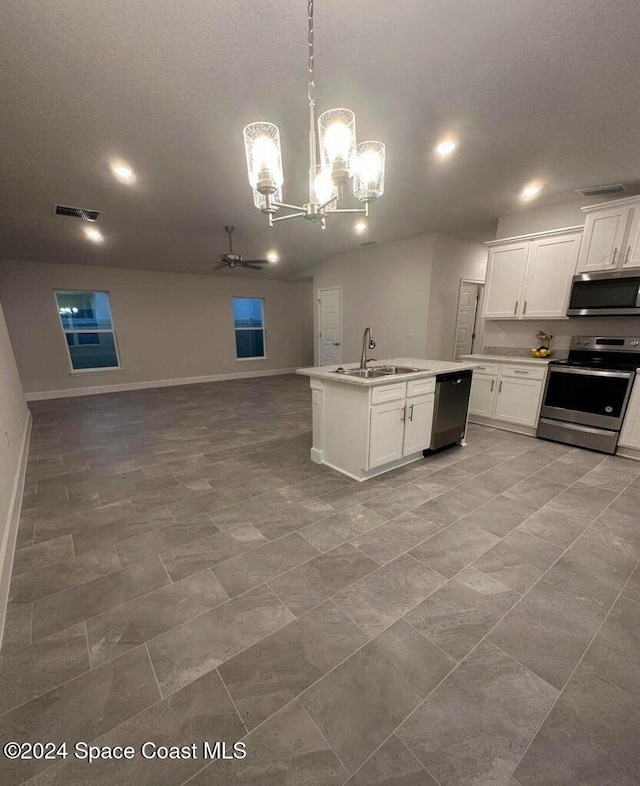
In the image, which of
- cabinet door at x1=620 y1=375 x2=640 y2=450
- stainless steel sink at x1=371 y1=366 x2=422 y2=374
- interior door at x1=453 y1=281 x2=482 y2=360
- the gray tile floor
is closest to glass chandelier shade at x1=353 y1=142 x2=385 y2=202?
stainless steel sink at x1=371 y1=366 x2=422 y2=374

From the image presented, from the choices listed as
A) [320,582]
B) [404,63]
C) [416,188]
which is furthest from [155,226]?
[320,582]

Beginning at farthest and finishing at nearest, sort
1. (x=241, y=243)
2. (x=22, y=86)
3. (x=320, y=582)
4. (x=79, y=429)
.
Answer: (x=241, y=243), (x=79, y=429), (x=22, y=86), (x=320, y=582)

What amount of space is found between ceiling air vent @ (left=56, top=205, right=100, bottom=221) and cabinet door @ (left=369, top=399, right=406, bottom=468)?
13.6 ft

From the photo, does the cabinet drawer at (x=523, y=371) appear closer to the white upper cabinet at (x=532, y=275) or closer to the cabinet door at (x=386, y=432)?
the white upper cabinet at (x=532, y=275)

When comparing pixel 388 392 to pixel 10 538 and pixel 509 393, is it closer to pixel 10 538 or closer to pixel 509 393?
pixel 509 393

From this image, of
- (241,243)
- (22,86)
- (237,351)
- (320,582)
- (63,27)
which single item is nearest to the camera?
(63,27)

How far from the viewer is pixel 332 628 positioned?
1484 millimetres

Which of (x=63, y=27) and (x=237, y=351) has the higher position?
(x=63, y=27)

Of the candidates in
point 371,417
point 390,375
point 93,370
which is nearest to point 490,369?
point 390,375

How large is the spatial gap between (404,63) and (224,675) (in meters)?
3.16

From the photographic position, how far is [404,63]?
177 centimetres

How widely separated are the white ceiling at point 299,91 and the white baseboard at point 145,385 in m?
3.79

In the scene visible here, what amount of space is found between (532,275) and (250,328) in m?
6.48

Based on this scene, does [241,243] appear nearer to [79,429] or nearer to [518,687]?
[79,429]
